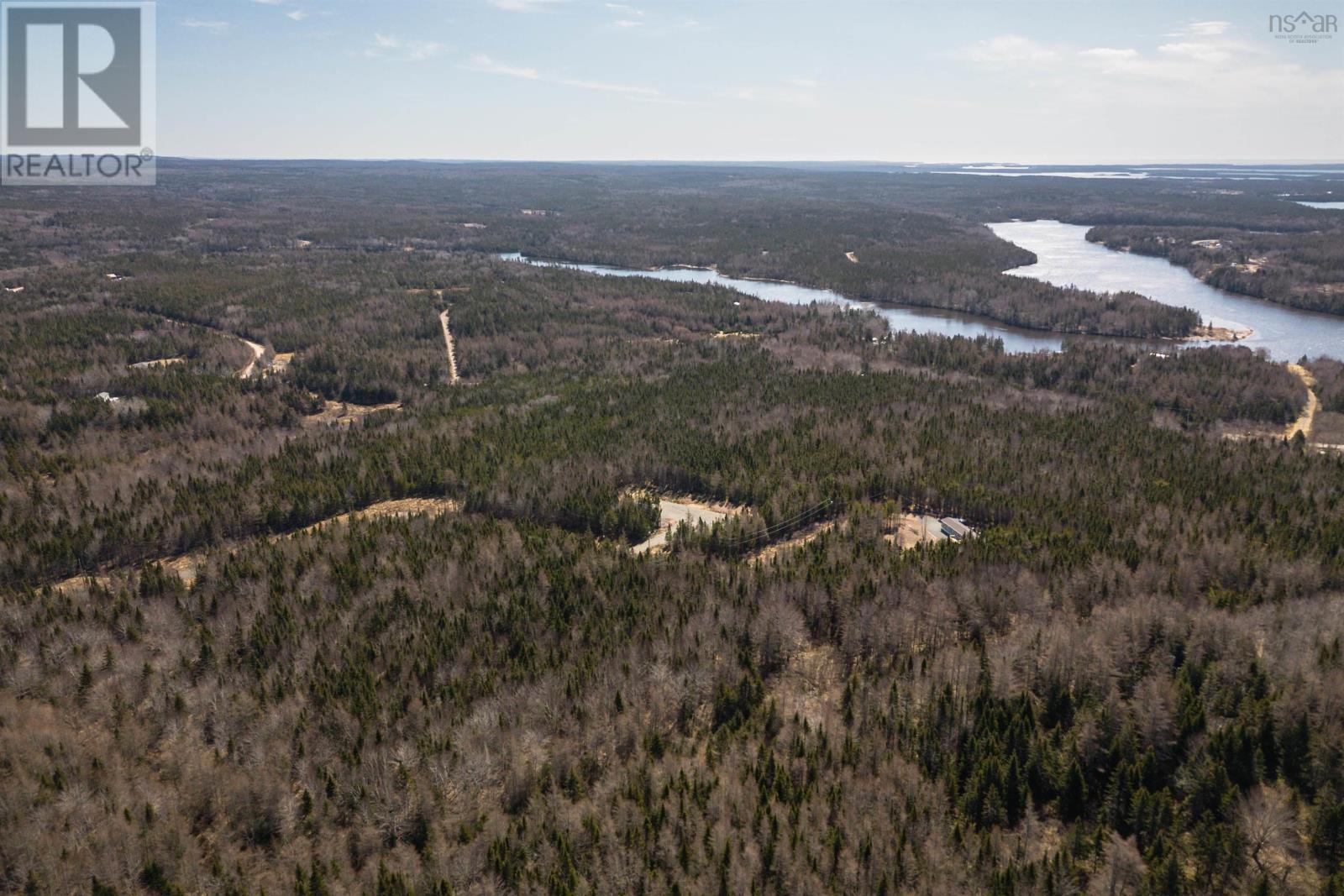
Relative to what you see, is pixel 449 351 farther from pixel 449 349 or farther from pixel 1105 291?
pixel 1105 291

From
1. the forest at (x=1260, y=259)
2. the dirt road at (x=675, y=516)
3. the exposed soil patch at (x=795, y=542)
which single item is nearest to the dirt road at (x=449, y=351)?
the dirt road at (x=675, y=516)

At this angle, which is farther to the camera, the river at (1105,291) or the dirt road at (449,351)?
the river at (1105,291)

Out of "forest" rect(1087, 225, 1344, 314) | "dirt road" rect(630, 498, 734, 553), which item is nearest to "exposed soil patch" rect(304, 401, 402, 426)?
"dirt road" rect(630, 498, 734, 553)

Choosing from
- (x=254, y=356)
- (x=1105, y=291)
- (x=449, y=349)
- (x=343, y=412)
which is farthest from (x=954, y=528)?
(x=1105, y=291)

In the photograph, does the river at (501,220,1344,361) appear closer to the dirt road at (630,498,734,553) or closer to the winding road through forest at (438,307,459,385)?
the winding road through forest at (438,307,459,385)

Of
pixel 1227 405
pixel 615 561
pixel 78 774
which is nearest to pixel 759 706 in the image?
pixel 615 561

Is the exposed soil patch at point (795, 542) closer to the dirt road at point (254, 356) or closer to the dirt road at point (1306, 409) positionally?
the dirt road at point (1306, 409)
